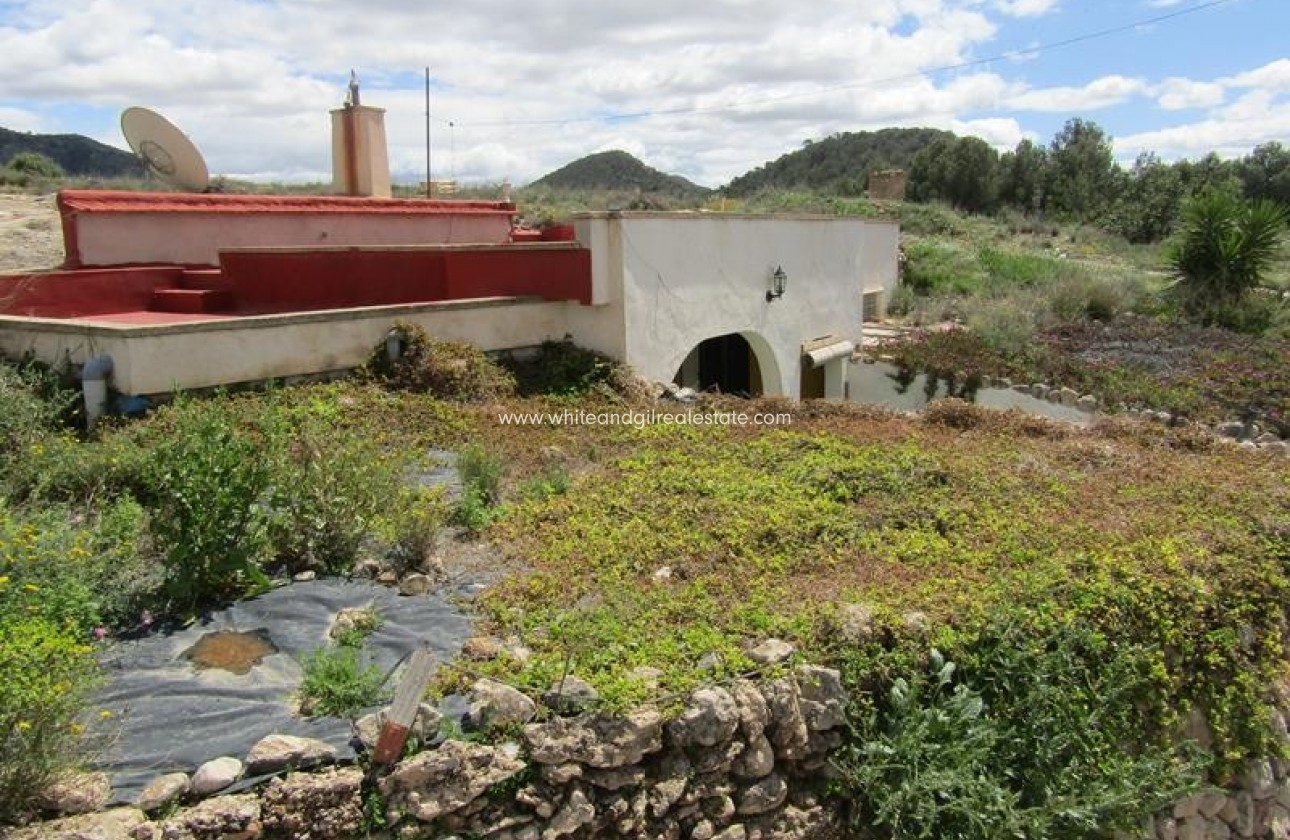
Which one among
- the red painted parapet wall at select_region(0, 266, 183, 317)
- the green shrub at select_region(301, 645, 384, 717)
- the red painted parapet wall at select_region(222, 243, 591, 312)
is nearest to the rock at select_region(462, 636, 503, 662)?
the green shrub at select_region(301, 645, 384, 717)

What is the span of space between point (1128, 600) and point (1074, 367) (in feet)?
28.6

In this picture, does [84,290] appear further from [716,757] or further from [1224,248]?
[1224,248]

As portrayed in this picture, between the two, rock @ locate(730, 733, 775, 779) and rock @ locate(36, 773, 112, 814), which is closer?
rock @ locate(36, 773, 112, 814)

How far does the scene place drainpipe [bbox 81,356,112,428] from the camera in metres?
8.14

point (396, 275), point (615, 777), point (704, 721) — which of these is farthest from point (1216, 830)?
point (396, 275)

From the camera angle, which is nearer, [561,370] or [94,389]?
[94,389]

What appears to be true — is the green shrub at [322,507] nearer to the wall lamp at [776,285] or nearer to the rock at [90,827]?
the rock at [90,827]

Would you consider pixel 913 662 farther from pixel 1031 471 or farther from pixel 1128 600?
pixel 1031 471

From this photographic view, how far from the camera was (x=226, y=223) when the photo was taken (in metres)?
12.7

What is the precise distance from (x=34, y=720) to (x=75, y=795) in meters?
0.33

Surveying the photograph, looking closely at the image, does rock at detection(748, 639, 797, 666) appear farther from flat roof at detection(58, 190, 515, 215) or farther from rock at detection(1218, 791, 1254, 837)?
flat roof at detection(58, 190, 515, 215)

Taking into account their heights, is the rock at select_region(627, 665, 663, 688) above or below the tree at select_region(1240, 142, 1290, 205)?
below

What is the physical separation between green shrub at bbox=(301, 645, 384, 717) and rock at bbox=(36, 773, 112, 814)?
84 cm

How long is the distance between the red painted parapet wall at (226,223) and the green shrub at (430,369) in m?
2.80
